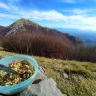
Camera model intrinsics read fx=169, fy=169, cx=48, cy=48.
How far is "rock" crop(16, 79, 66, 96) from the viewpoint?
285cm

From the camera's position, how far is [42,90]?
9.77ft

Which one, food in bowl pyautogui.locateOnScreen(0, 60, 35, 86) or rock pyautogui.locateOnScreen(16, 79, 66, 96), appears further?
rock pyautogui.locateOnScreen(16, 79, 66, 96)

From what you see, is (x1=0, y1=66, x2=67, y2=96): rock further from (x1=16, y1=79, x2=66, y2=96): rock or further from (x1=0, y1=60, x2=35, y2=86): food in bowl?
(x1=0, y1=60, x2=35, y2=86): food in bowl

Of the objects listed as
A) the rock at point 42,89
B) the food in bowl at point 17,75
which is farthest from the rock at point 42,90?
the food in bowl at point 17,75

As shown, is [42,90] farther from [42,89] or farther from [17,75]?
[17,75]

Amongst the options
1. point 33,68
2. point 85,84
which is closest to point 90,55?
point 85,84

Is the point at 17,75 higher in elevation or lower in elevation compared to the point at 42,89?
higher

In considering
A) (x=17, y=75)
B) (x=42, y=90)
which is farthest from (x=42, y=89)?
(x=17, y=75)

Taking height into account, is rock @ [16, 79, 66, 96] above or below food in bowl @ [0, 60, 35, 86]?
below

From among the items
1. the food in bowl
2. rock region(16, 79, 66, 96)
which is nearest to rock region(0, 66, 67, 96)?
rock region(16, 79, 66, 96)

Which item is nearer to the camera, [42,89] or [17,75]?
[17,75]

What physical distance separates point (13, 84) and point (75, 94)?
1958 mm

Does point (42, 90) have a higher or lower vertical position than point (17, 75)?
lower

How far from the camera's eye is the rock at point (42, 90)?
285cm
